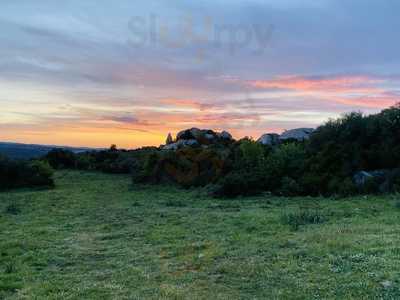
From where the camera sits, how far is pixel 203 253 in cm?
991

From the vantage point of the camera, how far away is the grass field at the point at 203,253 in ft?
24.5

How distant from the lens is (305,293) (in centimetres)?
705

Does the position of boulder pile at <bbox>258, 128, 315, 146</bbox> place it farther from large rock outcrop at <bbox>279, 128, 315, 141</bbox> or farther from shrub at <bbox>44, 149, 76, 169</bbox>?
shrub at <bbox>44, 149, 76, 169</bbox>

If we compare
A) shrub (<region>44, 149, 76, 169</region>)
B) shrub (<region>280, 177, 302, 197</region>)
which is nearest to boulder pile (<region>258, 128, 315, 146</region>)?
shrub (<region>280, 177, 302, 197</region>)

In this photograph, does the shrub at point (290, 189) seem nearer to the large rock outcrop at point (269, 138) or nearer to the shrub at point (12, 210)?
the shrub at point (12, 210)

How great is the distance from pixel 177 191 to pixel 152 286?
19.4 meters

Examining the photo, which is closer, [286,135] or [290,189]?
[290,189]

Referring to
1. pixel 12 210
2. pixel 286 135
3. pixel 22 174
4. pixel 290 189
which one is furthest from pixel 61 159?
pixel 290 189

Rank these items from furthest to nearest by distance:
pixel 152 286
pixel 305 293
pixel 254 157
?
pixel 254 157, pixel 152 286, pixel 305 293

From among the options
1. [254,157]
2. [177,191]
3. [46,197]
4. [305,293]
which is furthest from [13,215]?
[254,157]

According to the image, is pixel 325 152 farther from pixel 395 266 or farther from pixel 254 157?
pixel 395 266

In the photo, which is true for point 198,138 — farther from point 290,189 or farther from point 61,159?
point 290,189

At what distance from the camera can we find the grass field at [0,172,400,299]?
746cm

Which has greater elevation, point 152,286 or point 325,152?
point 325,152
